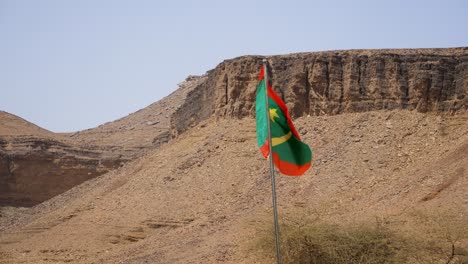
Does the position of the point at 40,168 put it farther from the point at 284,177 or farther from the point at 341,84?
the point at 284,177

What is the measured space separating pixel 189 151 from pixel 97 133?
34.5 meters

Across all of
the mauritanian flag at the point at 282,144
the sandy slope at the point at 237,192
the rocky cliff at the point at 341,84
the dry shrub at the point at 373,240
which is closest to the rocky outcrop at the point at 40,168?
the rocky cliff at the point at 341,84

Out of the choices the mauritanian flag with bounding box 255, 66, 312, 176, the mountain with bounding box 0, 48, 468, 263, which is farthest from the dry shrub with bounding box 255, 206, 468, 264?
the mauritanian flag with bounding box 255, 66, 312, 176

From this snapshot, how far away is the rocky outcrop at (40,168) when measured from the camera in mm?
61281

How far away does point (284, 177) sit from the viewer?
37.3 meters

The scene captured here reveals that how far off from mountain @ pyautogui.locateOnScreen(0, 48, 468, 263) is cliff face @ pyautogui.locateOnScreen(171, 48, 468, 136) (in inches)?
1.9

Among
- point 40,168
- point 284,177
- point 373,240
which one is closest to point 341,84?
point 284,177

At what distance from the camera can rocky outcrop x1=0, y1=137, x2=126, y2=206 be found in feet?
201

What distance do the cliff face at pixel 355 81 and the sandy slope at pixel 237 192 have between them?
732 mm

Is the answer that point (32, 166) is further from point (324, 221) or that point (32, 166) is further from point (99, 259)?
point (324, 221)

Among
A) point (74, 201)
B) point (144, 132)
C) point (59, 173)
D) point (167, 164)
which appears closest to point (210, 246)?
point (167, 164)

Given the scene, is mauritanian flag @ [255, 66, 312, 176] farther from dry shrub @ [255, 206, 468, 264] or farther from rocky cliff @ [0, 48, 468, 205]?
rocky cliff @ [0, 48, 468, 205]

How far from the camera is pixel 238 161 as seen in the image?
39.5 meters

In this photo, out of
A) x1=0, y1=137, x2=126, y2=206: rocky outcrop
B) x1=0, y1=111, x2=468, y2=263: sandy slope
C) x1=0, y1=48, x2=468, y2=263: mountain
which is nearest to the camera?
x1=0, y1=111, x2=468, y2=263: sandy slope
